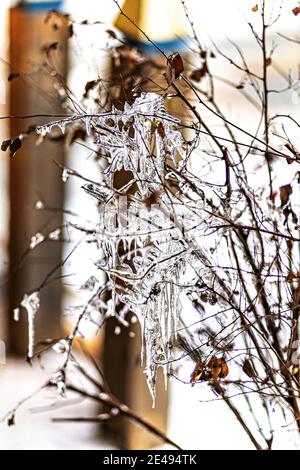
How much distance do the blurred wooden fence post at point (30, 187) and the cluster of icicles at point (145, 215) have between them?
2403 millimetres

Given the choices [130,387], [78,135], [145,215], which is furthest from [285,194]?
[130,387]

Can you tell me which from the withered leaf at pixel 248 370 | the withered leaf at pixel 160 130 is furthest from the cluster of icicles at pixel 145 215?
the withered leaf at pixel 248 370

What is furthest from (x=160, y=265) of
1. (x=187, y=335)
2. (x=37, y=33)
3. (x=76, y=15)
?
(x=37, y=33)

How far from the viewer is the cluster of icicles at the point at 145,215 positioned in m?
0.99

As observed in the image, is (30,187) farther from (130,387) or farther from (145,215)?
(145,215)

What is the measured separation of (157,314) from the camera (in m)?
1.03

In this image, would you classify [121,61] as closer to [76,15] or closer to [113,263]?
[113,263]

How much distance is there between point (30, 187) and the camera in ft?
11.8

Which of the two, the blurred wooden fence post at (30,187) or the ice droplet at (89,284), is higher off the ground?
the blurred wooden fence post at (30,187)

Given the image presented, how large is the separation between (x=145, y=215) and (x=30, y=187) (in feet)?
8.74

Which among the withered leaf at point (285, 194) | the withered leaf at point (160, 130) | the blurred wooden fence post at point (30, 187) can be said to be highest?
the blurred wooden fence post at point (30, 187)

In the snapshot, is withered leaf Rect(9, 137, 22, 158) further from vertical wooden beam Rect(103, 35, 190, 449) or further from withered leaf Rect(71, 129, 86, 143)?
vertical wooden beam Rect(103, 35, 190, 449)

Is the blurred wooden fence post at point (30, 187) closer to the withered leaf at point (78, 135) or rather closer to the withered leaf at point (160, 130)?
the withered leaf at point (78, 135)

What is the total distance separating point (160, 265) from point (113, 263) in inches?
3.5
